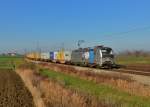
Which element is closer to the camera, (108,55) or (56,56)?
(108,55)

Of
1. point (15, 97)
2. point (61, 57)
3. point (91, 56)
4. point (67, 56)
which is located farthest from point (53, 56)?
point (15, 97)

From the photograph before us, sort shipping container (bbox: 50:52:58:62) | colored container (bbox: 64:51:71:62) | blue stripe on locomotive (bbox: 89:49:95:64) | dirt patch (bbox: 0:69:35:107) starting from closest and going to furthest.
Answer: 1. dirt patch (bbox: 0:69:35:107)
2. blue stripe on locomotive (bbox: 89:49:95:64)
3. colored container (bbox: 64:51:71:62)
4. shipping container (bbox: 50:52:58:62)

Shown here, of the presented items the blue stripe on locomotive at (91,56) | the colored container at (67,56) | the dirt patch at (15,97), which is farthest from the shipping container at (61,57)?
the dirt patch at (15,97)

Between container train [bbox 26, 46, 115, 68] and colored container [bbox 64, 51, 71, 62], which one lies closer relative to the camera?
container train [bbox 26, 46, 115, 68]

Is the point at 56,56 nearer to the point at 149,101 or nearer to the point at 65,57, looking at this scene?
the point at 65,57

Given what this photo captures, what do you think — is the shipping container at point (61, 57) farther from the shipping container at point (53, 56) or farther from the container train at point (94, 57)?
the container train at point (94, 57)

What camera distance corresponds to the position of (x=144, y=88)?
21891 millimetres

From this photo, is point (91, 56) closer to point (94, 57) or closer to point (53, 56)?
point (94, 57)

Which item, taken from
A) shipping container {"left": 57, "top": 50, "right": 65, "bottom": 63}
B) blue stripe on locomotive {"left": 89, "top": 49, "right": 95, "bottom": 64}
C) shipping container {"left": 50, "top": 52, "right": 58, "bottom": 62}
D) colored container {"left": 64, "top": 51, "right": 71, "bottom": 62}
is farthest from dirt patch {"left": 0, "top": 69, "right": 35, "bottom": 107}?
shipping container {"left": 50, "top": 52, "right": 58, "bottom": 62}

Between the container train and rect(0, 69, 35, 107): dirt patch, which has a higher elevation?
the container train

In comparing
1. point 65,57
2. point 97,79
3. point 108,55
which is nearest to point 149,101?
point 97,79

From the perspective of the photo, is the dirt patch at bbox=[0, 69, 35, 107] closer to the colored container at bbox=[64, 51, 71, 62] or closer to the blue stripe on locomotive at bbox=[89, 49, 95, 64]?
the blue stripe on locomotive at bbox=[89, 49, 95, 64]

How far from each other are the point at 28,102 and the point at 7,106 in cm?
227

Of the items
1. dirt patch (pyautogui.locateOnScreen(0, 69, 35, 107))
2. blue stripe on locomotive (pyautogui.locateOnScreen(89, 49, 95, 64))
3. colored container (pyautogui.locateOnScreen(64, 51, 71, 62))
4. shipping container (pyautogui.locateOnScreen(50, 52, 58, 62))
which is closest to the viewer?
dirt patch (pyautogui.locateOnScreen(0, 69, 35, 107))
